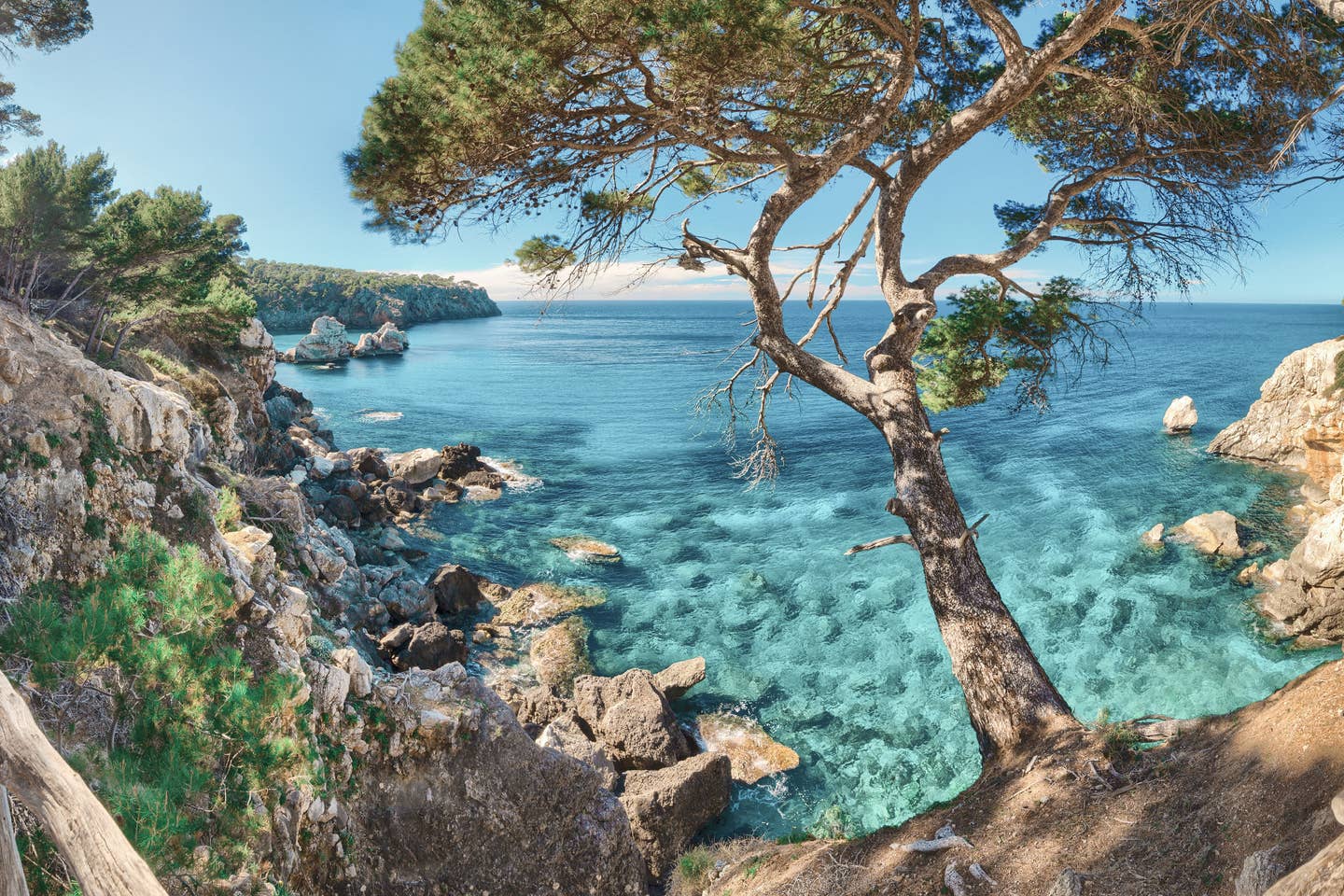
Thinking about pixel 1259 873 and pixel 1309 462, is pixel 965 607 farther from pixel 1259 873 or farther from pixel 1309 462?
pixel 1309 462

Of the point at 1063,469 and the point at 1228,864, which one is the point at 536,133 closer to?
the point at 1228,864

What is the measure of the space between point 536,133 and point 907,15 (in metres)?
4.86

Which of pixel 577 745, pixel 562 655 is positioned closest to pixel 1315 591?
pixel 577 745

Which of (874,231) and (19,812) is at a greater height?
(874,231)

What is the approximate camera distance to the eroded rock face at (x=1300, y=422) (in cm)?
2339

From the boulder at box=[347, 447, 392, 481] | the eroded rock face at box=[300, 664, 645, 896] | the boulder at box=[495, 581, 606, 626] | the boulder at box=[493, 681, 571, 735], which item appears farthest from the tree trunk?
the boulder at box=[347, 447, 392, 481]

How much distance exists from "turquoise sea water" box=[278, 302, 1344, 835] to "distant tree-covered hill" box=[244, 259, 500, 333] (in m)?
66.2

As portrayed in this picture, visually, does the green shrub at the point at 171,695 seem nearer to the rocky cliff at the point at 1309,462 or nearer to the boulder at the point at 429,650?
the boulder at the point at 429,650

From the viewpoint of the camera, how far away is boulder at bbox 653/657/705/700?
43.0ft

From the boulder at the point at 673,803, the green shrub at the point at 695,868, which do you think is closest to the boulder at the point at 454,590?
the boulder at the point at 673,803

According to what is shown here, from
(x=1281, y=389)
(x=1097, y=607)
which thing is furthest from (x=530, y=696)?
(x=1281, y=389)

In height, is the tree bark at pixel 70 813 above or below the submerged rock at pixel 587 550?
above

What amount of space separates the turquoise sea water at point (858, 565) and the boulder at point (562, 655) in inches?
18.0

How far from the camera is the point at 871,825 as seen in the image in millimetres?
10477
